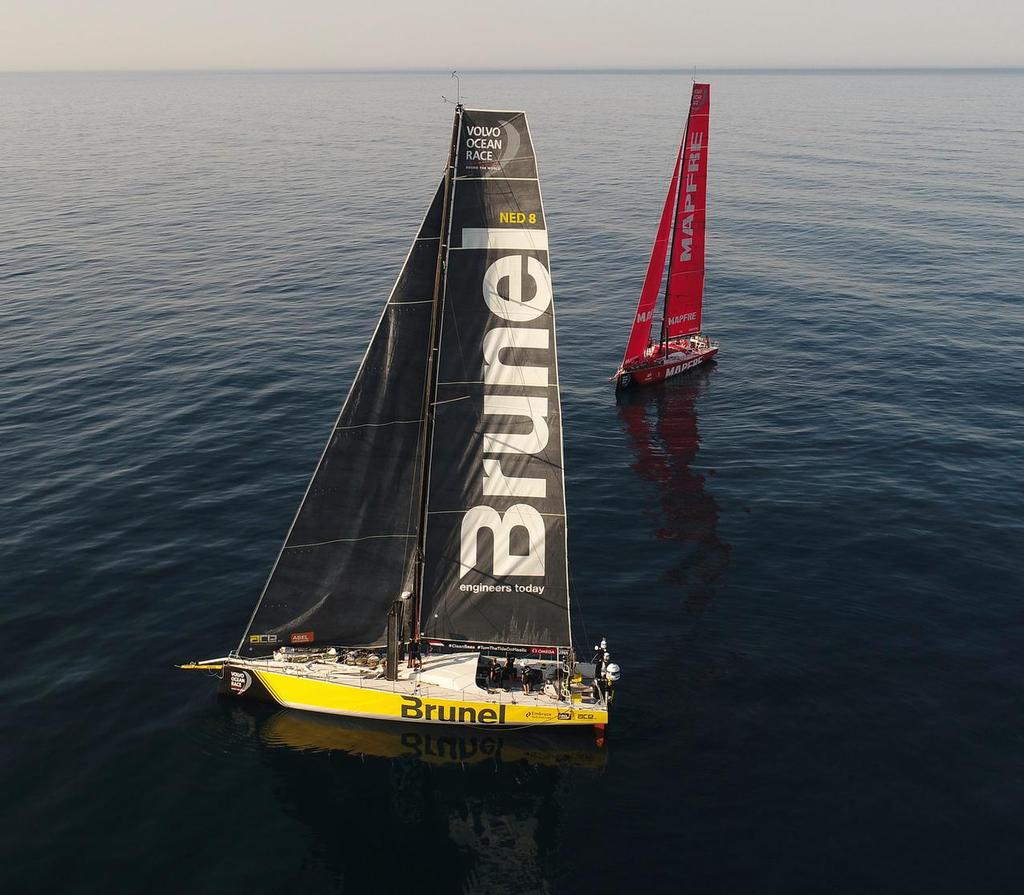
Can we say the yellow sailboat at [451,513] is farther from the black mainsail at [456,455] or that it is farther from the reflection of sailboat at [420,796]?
the reflection of sailboat at [420,796]

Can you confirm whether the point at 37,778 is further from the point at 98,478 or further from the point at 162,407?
the point at 162,407

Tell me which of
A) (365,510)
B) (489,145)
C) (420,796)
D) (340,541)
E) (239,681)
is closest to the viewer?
(489,145)

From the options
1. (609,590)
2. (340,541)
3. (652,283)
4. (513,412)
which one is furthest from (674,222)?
(340,541)

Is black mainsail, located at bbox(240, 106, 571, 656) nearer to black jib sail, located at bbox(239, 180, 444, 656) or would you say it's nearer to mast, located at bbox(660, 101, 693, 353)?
black jib sail, located at bbox(239, 180, 444, 656)

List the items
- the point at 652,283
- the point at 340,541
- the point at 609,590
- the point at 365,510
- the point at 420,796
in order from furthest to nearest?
the point at 652,283, the point at 609,590, the point at 340,541, the point at 365,510, the point at 420,796

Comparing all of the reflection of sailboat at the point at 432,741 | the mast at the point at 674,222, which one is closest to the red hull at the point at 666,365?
the mast at the point at 674,222

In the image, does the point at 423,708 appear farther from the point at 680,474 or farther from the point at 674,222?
the point at 674,222

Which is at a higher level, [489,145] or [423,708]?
[489,145]
